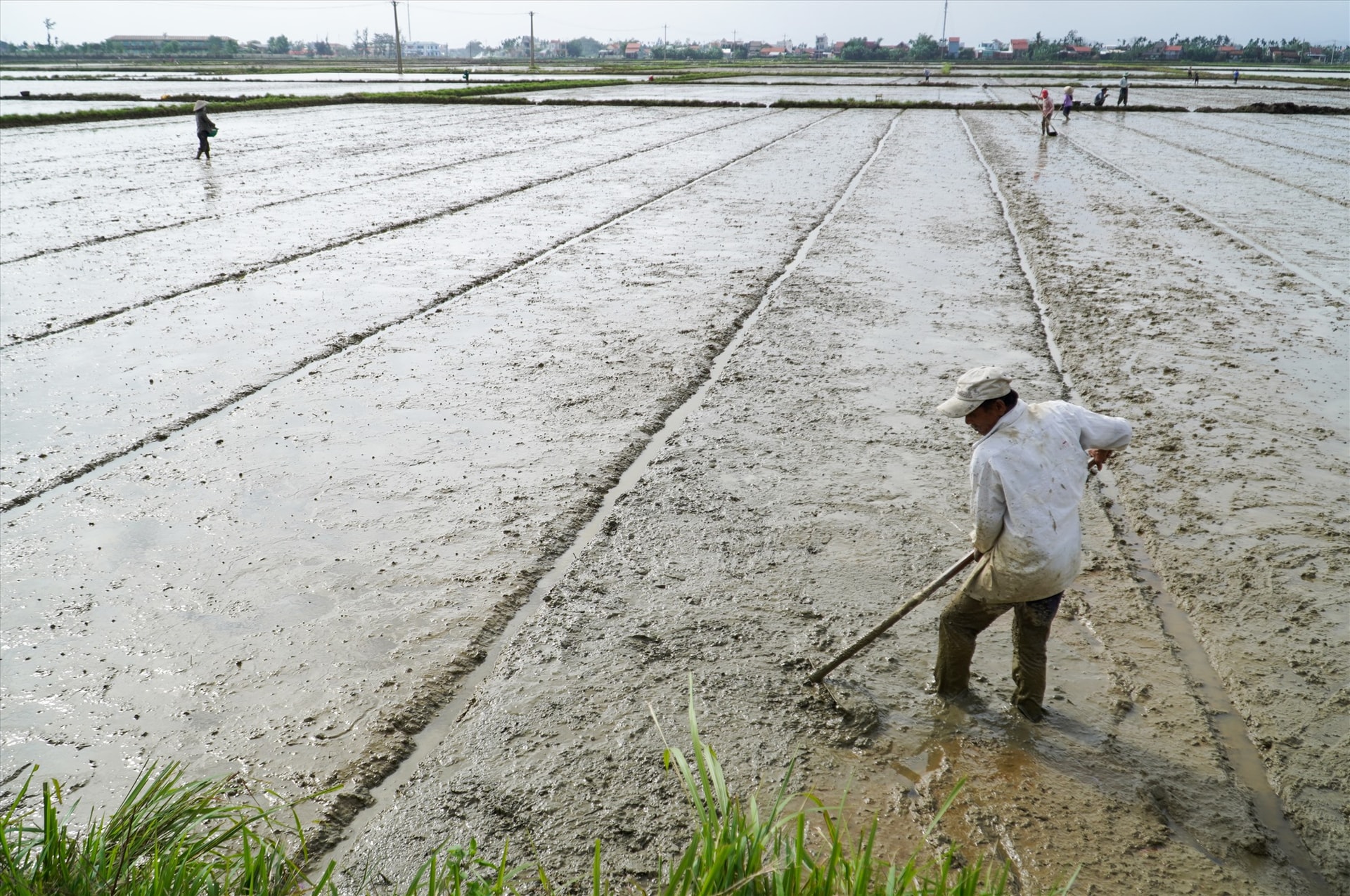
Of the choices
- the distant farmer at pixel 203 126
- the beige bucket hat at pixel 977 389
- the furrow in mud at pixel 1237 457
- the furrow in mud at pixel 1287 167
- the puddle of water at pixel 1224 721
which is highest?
the distant farmer at pixel 203 126

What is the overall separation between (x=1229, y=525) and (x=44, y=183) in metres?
19.1

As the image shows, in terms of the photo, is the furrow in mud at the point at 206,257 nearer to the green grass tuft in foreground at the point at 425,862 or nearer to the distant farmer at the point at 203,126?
the distant farmer at the point at 203,126

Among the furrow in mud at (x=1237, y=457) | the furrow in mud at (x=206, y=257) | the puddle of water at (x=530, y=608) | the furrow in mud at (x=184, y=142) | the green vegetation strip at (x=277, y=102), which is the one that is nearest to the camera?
the puddle of water at (x=530, y=608)

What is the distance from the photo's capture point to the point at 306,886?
3.07 metres

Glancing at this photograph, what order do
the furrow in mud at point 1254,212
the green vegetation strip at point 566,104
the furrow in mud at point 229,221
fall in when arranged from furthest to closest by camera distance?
1. the green vegetation strip at point 566,104
2. the furrow in mud at point 1254,212
3. the furrow in mud at point 229,221

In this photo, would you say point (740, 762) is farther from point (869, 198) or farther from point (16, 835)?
point (869, 198)

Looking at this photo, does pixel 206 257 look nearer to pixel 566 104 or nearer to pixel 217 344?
pixel 217 344

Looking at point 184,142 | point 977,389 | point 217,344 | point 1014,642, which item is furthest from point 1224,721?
point 184,142

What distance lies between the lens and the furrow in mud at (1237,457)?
374 centimetres

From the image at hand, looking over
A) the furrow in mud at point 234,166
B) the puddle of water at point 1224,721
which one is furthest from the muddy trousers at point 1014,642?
the furrow in mud at point 234,166

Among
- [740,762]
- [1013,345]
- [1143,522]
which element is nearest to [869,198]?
[1013,345]

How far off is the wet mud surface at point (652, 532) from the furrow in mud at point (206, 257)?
112 mm

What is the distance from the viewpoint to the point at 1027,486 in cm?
341

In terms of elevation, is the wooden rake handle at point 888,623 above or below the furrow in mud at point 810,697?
above
